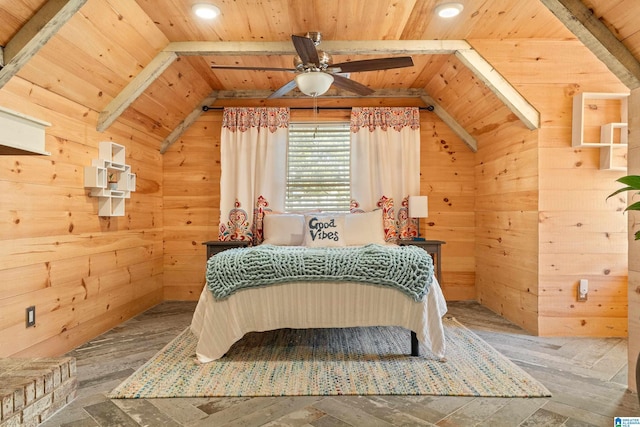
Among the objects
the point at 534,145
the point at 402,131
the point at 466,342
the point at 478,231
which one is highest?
the point at 402,131

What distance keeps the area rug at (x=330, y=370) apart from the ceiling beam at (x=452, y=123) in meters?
2.27

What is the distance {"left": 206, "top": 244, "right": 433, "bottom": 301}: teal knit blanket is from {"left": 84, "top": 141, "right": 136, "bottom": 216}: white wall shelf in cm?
129

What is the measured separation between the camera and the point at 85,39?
2.31 meters

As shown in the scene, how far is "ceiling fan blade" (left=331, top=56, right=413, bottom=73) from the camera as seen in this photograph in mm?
2529

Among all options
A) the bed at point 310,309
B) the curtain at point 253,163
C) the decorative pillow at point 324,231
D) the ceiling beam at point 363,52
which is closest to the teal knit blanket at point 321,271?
the bed at point 310,309

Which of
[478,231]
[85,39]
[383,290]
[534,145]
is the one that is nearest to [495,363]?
[383,290]

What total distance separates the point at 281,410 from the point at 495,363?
1.42m

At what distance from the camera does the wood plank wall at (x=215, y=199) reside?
415 cm

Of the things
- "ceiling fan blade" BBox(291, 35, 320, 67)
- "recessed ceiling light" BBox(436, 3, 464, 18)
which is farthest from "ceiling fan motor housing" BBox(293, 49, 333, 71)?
"recessed ceiling light" BBox(436, 3, 464, 18)

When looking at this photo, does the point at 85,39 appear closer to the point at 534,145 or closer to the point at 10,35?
the point at 10,35

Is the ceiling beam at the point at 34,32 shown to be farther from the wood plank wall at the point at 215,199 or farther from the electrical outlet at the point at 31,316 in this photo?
the wood plank wall at the point at 215,199

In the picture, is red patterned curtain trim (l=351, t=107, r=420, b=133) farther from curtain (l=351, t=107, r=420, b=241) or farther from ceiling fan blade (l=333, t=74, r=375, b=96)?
ceiling fan blade (l=333, t=74, r=375, b=96)

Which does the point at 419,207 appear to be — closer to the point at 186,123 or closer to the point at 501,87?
the point at 501,87

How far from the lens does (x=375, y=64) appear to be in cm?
258
